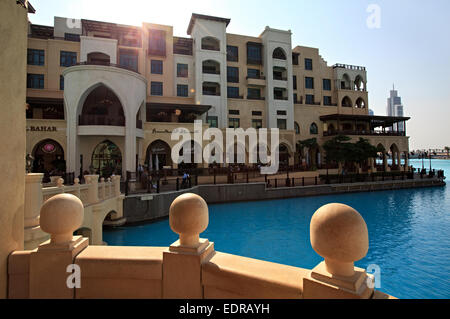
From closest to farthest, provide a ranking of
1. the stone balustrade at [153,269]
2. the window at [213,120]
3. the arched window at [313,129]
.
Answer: the stone balustrade at [153,269] → the window at [213,120] → the arched window at [313,129]

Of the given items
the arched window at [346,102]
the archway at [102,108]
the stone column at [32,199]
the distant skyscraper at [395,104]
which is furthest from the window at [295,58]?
the distant skyscraper at [395,104]

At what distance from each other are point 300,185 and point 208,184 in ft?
34.9

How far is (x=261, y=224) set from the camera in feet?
53.7

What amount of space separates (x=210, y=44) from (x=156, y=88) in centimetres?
1103

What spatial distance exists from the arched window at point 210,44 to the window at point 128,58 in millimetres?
10217

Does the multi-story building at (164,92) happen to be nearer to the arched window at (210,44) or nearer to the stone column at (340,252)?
the arched window at (210,44)

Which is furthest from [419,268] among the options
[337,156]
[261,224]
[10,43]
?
[337,156]

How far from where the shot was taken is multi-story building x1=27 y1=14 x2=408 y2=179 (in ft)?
76.2

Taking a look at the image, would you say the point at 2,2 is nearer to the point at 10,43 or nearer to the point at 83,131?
the point at 10,43

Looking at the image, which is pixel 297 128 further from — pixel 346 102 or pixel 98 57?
pixel 98 57

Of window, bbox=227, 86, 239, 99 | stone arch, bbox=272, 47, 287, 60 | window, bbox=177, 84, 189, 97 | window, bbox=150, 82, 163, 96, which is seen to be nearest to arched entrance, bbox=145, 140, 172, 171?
window, bbox=150, 82, 163, 96

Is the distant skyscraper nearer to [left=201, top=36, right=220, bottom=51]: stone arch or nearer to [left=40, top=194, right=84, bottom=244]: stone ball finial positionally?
[left=201, top=36, right=220, bottom=51]: stone arch

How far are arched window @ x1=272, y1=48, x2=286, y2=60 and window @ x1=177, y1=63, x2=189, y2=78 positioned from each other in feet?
47.6

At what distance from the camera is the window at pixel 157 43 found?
3123 centimetres
